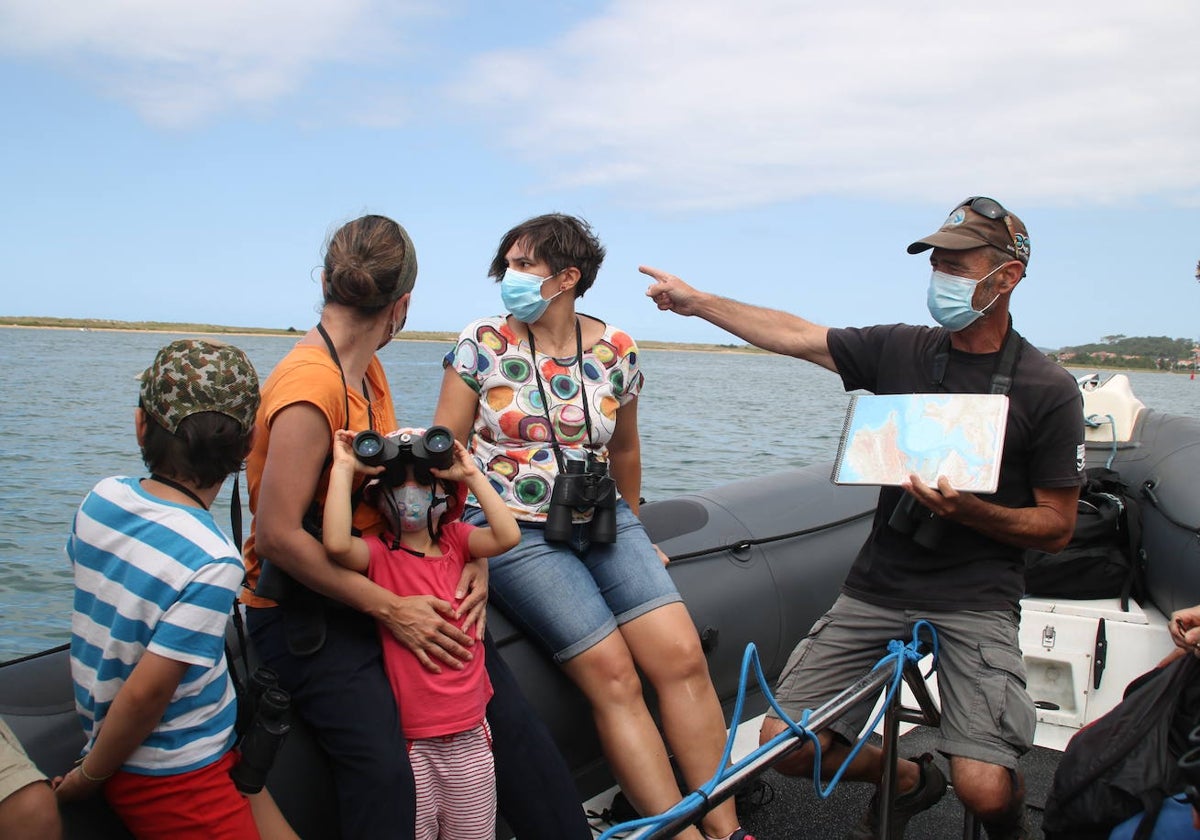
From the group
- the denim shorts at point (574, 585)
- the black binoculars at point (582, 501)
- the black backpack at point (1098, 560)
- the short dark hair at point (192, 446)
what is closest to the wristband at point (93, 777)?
the short dark hair at point (192, 446)

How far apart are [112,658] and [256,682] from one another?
0.91ft

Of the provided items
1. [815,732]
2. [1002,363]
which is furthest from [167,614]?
[1002,363]

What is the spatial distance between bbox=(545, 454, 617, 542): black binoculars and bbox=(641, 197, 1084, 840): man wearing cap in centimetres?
63

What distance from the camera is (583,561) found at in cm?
254

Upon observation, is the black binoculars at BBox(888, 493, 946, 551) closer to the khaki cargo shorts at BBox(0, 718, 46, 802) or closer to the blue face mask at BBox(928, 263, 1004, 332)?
the blue face mask at BBox(928, 263, 1004, 332)

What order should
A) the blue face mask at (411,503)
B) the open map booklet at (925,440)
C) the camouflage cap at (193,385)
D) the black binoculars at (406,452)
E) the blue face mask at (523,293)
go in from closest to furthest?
the camouflage cap at (193,385), the black binoculars at (406,452), the blue face mask at (411,503), the open map booklet at (925,440), the blue face mask at (523,293)

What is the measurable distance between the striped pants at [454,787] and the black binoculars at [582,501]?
0.60m

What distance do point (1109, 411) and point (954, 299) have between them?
112 inches

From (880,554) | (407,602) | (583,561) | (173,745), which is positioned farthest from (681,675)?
(173,745)

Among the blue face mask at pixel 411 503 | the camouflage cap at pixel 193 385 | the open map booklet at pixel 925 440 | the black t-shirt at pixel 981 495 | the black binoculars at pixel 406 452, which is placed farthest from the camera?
the black t-shirt at pixel 981 495

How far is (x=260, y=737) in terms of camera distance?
1.65 metres

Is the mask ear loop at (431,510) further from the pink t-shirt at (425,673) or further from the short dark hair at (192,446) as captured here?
the short dark hair at (192,446)

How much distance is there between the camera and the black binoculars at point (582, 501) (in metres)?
2.41

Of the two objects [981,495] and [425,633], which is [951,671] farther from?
[425,633]
